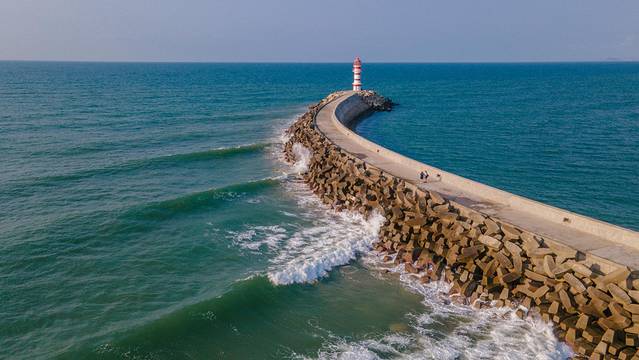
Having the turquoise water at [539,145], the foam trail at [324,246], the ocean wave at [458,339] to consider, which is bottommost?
the ocean wave at [458,339]

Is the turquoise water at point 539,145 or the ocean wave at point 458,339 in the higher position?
the turquoise water at point 539,145

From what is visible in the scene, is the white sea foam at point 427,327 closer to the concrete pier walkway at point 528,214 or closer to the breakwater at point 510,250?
the breakwater at point 510,250

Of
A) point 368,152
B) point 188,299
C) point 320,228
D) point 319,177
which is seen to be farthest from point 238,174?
point 188,299

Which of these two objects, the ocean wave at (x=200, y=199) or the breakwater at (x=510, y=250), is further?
the ocean wave at (x=200, y=199)

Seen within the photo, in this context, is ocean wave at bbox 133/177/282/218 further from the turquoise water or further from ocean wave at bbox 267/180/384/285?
the turquoise water

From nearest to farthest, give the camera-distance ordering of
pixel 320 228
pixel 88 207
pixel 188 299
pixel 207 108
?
pixel 188 299 < pixel 320 228 < pixel 88 207 < pixel 207 108

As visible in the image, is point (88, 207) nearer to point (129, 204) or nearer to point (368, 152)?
point (129, 204)

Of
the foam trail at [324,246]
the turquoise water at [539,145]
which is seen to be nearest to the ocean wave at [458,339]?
the foam trail at [324,246]
